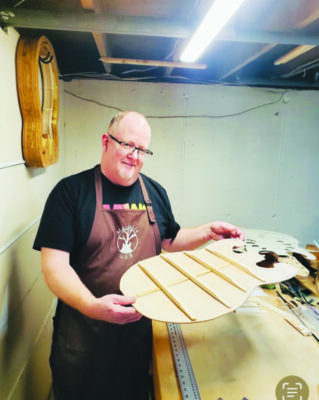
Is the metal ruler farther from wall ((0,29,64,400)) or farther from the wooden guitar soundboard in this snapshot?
wall ((0,29,64,400))

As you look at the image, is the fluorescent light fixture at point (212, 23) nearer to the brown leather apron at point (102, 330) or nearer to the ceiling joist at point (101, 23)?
the ceiling joist at point (101, 23)

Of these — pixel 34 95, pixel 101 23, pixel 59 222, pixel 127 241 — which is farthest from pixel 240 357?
pixel 101 23

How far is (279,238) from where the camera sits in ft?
5.99

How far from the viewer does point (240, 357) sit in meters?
1.09

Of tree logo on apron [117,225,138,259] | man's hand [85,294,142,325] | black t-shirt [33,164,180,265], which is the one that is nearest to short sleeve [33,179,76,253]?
black t-shirt [33,164,180,265]

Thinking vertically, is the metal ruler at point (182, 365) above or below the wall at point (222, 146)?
below

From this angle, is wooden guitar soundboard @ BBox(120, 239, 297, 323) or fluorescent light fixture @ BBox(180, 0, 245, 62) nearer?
wooden guitar soundboard @ BBox(120, 239, 297, 323)

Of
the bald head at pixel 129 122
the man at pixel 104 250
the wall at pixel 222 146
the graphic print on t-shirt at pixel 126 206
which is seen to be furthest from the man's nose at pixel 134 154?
the wall at pixel 222 146

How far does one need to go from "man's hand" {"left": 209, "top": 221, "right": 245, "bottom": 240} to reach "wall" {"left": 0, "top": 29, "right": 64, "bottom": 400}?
104 centimetres

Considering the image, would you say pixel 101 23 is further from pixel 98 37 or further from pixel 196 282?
pixel 196 282

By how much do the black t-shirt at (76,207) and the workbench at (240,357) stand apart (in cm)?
55

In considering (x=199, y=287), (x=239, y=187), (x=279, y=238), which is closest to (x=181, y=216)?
(x=239, y=187)

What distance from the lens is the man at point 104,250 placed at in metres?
1.24

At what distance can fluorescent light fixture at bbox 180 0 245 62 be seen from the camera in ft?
3.24
